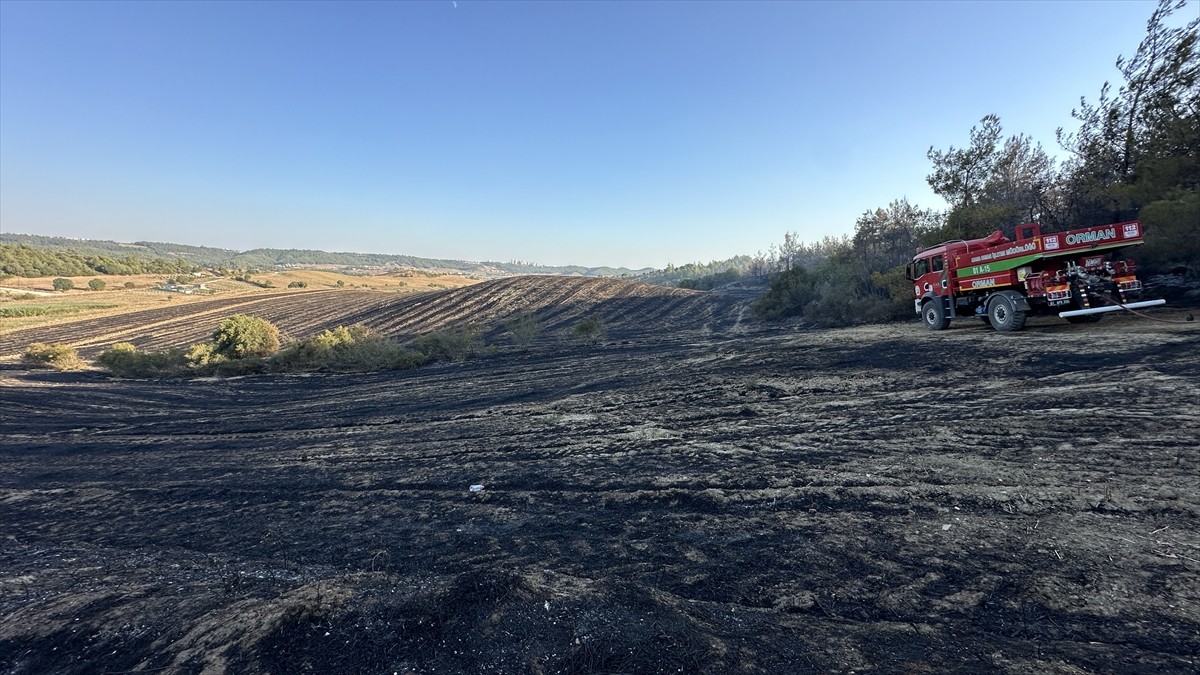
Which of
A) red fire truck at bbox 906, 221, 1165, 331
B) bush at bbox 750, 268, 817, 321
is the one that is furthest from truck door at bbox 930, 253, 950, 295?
bush at bbox 750, 268, 817, 321

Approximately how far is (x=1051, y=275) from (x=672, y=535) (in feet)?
39.6

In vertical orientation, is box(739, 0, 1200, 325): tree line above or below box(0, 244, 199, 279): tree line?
below

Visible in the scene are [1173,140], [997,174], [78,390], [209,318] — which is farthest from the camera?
[209,318]

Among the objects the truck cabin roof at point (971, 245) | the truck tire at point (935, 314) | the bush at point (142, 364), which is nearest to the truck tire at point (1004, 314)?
the truck cabin roof at point (971, 245)

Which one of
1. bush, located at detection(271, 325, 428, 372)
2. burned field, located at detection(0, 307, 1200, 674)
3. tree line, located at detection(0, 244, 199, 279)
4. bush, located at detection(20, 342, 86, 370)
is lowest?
burned field, located at detection(0, 307, 1200, 674)

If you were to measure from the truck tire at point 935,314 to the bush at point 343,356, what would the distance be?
18.0 meters

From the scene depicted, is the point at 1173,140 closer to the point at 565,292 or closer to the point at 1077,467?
the point at 1077,467

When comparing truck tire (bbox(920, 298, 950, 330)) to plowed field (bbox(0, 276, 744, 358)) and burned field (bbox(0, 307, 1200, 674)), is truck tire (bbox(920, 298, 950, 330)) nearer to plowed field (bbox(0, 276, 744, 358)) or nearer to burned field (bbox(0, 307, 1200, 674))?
burned field (bbox(0, 307, 1200, 674))

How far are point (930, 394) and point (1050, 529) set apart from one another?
4370mm

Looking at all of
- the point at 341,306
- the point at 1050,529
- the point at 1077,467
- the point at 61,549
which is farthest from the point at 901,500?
the point at 341,306

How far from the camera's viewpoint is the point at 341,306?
154 ft

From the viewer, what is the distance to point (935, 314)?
1391 centimetres

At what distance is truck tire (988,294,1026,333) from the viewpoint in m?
11.2

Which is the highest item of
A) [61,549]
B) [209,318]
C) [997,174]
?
[997,174]
